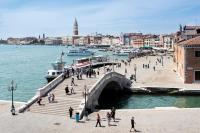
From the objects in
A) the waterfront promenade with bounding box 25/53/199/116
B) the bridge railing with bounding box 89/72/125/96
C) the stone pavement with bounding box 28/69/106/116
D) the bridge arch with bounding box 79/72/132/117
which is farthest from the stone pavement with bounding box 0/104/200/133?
the bridge railing with bounding box 89/72/125/96

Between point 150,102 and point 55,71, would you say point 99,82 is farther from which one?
point 55,71

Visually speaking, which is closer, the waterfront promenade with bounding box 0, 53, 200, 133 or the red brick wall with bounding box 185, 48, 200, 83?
the waterfront promenade with bounding box 0, 53, 200, 133

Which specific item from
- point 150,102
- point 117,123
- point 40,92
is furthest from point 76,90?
point 117,123

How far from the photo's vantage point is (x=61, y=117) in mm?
28375

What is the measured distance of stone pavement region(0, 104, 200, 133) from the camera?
2495 centimetres

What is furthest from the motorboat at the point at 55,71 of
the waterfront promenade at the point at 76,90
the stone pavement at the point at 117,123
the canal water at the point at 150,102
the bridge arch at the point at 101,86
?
the stone pavement at the point at 117,123

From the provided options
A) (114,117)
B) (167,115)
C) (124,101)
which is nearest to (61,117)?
(114,117)

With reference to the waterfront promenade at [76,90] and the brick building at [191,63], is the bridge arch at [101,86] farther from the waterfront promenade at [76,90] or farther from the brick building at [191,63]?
the brick building at [191,63]

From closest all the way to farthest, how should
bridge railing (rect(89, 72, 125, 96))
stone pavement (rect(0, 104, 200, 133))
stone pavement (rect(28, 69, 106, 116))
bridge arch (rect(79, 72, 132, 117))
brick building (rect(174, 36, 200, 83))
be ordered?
stone pavement (rect(0, 104, 200, 133)) → stone pavement (rect(28, 69, 106, 116)) → bridge arch (rect(79, 72, 132, 117)) → bridge railing (rect(89, 72, 125, 96)) → brick building (rect(174, 36, 200, 83))

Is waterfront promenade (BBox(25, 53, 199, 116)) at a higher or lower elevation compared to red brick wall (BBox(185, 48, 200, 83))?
lower

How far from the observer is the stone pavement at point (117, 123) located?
25.0 m

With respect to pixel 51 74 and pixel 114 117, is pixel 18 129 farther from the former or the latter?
pixel 51 74

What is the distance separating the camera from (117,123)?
2667 cm

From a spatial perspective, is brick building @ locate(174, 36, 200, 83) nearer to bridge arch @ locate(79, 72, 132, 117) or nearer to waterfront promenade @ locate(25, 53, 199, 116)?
waterfront promenade @ locate(25, 53, 199, 116)
